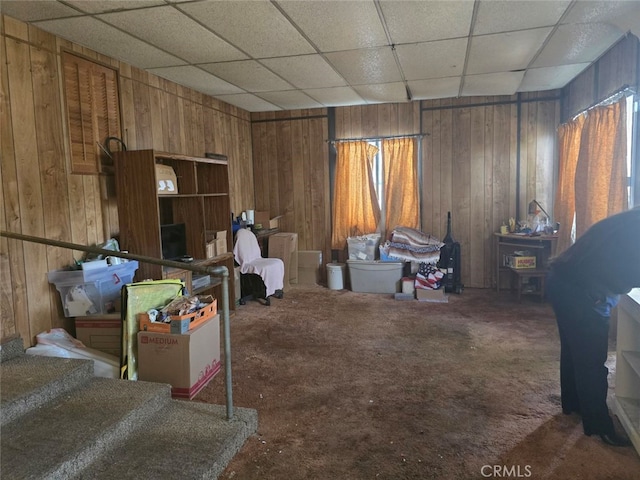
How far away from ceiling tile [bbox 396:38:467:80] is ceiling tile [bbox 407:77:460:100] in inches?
7.9

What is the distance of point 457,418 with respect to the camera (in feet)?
8.36

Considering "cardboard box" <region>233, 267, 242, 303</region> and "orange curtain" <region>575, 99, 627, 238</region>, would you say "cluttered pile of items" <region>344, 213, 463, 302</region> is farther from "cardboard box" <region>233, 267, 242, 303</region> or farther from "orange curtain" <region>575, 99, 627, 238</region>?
"orange curtain" <region>575, 99, 627, 238</region>

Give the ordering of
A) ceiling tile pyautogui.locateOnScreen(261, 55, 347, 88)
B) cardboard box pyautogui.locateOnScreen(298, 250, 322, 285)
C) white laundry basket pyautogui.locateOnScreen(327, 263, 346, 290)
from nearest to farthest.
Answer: ceiling tile pyautogui.locateOnScreen(261, 55, 347, 88)
white laundry basket pyautogui.locateOnScreen(327, 263, 346, 290)
cardboard box pyautogui.locateOnScreen(298, 250, 322, 285)

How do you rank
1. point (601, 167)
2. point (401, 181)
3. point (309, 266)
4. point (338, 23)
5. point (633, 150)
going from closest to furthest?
point (338, 23), point (633, 150), point (601, 167), point (401, 181), point (309, 266)

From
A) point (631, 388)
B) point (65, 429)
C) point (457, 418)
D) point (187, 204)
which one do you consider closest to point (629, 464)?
point (631, 388)

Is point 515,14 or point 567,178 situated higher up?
point 515,14

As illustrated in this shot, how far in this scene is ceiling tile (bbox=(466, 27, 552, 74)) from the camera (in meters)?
3.34

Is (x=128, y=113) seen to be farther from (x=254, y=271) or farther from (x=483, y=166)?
(x=483, y=166)

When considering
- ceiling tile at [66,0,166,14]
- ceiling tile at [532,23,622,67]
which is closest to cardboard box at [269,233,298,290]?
ceiling tile at [532,23,622,67]

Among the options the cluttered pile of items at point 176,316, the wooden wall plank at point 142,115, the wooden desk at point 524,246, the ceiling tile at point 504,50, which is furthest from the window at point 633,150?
the wooden wall plank at point 142,115

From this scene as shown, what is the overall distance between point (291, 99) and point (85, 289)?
11.1ft

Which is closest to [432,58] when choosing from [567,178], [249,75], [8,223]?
[249,75]

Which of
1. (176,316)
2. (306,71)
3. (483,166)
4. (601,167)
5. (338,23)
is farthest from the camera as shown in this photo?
(483,166)

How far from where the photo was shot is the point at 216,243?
14.9ft
